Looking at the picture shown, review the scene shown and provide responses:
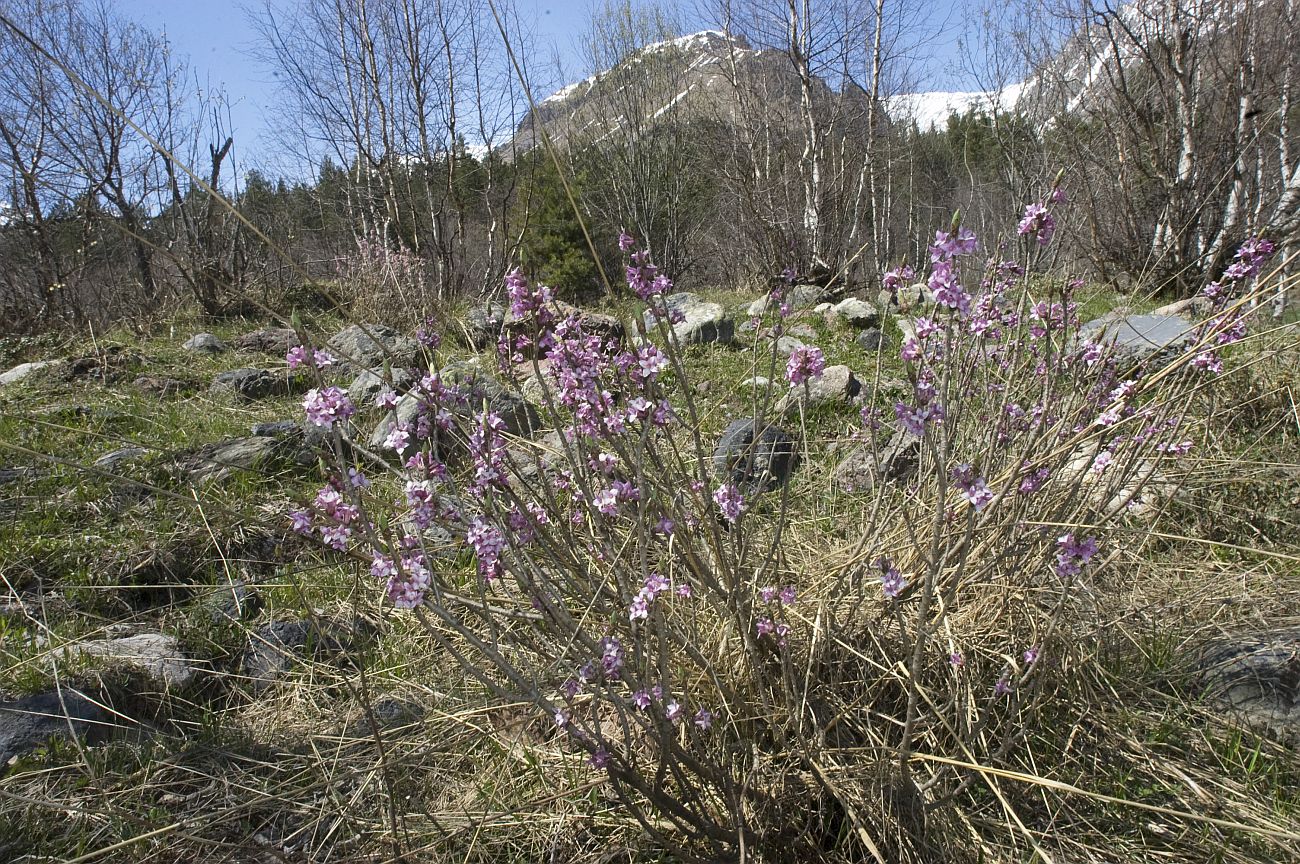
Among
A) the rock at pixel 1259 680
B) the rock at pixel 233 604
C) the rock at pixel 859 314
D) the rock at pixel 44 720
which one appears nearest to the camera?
the rock at pixel 1259 680

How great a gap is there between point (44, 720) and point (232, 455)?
1915mm

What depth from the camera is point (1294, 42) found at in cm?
853

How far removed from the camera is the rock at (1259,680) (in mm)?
1871

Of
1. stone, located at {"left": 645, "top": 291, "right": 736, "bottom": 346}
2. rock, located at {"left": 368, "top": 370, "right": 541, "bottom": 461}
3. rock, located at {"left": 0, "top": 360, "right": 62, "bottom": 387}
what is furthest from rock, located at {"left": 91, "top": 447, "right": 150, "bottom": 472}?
stone, located at {"left": 645, "top": 291, "right": 736, "bottom": 346}

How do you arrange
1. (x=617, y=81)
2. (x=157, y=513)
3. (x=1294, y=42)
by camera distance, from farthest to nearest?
(x=617, y=81) < (x=1294, y=42) < (x=157, y=513)

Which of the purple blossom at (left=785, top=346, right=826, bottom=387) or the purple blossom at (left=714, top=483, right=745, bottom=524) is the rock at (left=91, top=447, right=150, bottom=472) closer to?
the purple blossom at (left=714, top=483, right=745, bottom=524)

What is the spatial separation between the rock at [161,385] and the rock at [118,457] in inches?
69.8

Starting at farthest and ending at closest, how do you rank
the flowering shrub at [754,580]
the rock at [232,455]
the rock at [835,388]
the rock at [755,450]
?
the rock at [835,388]
the rock at [232,455]
the rock at [755,450]
the flowering shrub at [754,580]

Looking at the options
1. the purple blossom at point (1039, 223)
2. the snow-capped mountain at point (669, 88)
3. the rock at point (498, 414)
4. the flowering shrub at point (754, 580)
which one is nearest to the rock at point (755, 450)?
the rock at point (498, 414)

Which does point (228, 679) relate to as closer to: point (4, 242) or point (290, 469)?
point (290, 469)

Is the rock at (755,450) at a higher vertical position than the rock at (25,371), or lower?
lower

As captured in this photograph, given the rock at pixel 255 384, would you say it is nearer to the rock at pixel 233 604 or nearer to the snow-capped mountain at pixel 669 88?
the rock at pixel 233 604

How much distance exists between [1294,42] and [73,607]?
1222cm

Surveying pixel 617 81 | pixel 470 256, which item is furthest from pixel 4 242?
pixel 617 81
